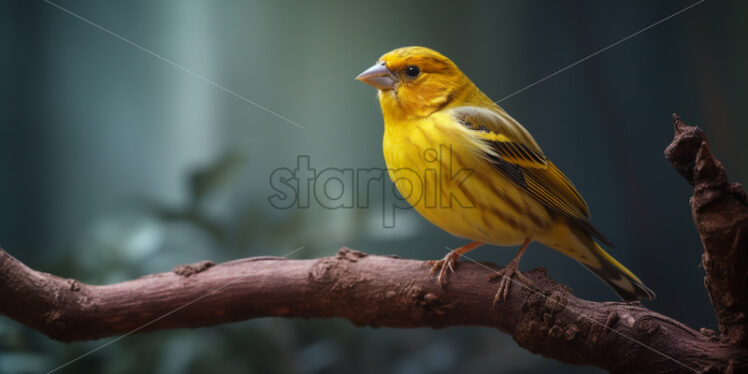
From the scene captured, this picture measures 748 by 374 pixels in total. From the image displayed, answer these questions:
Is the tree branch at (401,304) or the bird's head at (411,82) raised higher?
the bird's head at (411,82)

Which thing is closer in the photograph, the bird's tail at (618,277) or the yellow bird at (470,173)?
the yellow bird at (470,173)

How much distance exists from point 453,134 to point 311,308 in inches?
29.3

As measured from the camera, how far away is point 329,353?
2273mm

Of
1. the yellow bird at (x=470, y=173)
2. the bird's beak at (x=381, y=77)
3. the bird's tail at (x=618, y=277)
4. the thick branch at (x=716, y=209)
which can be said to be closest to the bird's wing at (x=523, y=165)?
the yellow bird at (x=470, y=173)

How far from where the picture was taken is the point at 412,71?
5.75 feet

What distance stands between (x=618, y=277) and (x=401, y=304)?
2.76 feet

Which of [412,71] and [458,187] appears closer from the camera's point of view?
[458,187]

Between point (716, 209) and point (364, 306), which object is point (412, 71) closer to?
point (364, 306)

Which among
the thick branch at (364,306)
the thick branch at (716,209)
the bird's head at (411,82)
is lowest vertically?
the thick branch at (364,306)

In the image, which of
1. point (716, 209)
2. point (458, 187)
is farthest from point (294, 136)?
point (716, 209)

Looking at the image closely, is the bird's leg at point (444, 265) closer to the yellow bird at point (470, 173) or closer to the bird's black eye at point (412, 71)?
the yellow bird at point (470, 173)

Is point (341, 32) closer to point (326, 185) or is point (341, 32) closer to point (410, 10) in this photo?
point (410, 10)

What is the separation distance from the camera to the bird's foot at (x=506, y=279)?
1451mm

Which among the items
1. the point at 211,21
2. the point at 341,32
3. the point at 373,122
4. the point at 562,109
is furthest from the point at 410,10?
the point at 211,21
